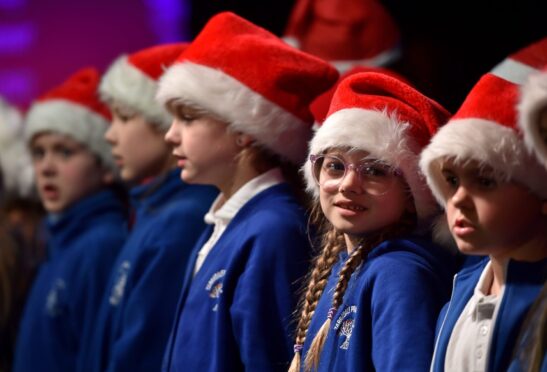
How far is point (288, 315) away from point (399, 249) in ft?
1.59

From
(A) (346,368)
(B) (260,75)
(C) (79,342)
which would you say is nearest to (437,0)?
(B) (260,75)

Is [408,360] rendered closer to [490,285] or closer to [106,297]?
[490,285]

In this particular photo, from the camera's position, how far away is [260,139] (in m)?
3.23

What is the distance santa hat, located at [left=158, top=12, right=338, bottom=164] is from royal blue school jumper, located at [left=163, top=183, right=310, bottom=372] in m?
0.16

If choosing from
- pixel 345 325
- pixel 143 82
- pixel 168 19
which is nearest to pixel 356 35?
pixel 143 82

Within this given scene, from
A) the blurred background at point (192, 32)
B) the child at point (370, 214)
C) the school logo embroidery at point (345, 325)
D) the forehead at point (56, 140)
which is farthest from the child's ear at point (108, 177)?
the school logo embroidery at point (345, 325)

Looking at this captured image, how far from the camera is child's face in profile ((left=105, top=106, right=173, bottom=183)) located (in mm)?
3979

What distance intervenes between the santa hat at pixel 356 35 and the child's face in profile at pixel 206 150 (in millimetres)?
1431

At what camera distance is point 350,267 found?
2715 millimetres

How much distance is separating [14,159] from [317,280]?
2.58 m

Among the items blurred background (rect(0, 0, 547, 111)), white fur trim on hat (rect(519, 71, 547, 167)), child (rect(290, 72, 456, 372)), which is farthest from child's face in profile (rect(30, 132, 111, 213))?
white fur trim on hat (rect(519, 71, 547, 167))

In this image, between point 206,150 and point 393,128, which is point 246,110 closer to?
point 206,150

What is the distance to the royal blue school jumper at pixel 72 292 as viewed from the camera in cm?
427

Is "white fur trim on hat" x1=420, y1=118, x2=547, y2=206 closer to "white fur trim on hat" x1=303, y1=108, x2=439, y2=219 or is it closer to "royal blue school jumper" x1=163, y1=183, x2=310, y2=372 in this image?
"white fur trim on hat" x1=303, y1=108, x2=439, y2=219
